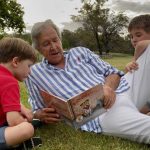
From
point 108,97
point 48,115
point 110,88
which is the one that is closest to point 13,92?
point 48,115

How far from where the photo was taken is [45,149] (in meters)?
3.85

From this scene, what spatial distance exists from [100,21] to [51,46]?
64.1 metres

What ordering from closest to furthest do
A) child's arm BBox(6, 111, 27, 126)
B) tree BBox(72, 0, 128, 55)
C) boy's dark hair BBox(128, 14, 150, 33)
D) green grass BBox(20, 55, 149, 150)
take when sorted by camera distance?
child's arm BBox(6, 111, 27, 126) < green grass BBox(20, 55, 149, 150) < boy's dark hair BBox(128, 14, 150, 33) < tree BBox(72, 0, 128, 55)

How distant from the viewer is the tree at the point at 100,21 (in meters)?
67.6

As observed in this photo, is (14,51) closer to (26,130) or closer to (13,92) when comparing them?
(13,92)

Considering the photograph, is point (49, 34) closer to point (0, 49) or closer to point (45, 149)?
point (0, 49)

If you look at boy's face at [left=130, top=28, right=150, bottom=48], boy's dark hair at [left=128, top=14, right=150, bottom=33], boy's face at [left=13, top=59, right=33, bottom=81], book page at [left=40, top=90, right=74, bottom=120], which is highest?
boy's dark hair at [left=128, top=14, right=150, bottom=33]

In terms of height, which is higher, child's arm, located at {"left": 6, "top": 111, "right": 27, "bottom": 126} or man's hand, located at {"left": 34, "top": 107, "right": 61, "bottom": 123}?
child's arm, located at {"left": 6, "top": 111, "right": 27, "bottom": 126}

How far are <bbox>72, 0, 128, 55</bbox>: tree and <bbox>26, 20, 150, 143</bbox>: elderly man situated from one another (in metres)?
61.5

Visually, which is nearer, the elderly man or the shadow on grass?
the shadow on grass

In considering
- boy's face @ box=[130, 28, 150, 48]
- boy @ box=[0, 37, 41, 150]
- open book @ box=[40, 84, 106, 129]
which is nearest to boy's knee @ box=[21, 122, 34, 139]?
boy @ box=[0, 37, 41, 150]

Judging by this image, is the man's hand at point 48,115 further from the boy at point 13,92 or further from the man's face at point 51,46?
the man's face at point 51,46

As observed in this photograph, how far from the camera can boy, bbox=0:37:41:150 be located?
3.53 meters

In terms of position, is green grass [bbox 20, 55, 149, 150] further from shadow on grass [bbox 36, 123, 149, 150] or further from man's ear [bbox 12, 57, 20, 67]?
man's ear [bbox 12, 57, 20, 67]
